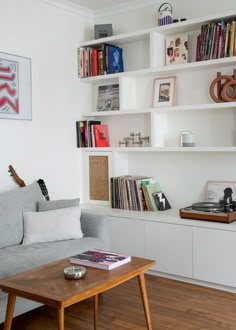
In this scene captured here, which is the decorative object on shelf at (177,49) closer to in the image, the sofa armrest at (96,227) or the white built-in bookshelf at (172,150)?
the white built-in bookshelf at (172,150)

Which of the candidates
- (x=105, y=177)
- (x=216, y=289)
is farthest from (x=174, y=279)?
(x=105, y=177)

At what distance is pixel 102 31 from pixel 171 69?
963 mm

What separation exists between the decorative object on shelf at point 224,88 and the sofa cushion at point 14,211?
1.72 metres

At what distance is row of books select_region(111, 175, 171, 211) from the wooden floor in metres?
0.79

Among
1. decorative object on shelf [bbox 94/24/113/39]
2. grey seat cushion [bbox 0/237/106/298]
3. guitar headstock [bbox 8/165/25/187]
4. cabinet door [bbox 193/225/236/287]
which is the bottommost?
cabinet door [bbox 193/225/236/287]

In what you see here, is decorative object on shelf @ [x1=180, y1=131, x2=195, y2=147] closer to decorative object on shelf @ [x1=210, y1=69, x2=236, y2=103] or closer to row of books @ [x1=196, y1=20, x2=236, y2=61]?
decorative object on shelf @ [x1=210, y1=69, x2=236, y2=103]

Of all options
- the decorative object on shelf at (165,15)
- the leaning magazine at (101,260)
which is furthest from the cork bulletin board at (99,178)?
the leaning magazine at (101,260)

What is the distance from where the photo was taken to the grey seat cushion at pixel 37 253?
107 inches

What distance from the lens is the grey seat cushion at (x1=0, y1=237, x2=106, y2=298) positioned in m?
2.71

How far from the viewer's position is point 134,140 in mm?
4289

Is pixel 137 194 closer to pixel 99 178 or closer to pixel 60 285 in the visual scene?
pixel 99 178

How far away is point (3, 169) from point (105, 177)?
3.56ft

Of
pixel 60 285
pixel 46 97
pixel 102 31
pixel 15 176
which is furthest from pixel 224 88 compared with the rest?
pixel 60 285

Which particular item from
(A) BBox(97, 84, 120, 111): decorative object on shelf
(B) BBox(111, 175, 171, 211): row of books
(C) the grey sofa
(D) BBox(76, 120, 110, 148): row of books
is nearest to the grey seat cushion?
(C) the grey sofa
